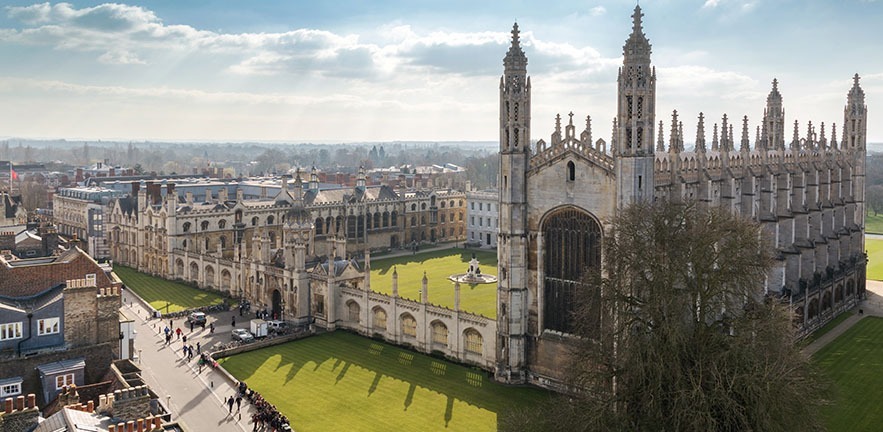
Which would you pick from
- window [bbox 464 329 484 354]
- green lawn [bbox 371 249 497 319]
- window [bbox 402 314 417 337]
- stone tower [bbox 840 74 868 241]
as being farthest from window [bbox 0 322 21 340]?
stone tower [bbox 840 74 868 241]

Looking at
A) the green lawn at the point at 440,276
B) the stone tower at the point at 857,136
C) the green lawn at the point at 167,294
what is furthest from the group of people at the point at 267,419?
the stone tower at the point at 857,136

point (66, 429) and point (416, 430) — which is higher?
point (66, 429)

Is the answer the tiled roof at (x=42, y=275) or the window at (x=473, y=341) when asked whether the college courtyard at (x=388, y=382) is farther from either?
the tiled roof at (x=42, y=275)

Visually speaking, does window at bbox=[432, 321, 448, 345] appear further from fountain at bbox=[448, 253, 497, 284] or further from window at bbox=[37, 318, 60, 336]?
fountain at bbox=[448, 253, 497, 284]

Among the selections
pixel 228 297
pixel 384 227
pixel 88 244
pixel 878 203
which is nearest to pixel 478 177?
pixel 878 203

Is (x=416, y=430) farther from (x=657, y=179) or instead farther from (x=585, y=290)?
(x=657, y=179)

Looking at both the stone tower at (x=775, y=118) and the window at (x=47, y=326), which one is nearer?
the window at (x=47, y=326)

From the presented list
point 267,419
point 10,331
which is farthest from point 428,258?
point 10,331
